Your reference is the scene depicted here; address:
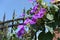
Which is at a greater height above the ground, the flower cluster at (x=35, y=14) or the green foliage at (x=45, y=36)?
the flower cluster at (x=35, y=14)

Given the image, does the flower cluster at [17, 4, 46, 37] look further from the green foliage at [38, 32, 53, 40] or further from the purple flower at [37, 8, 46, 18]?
the green foliage at [38, 32, 53, 40]

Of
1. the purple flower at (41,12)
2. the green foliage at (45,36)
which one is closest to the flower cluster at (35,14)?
the purple flower at (41,12)

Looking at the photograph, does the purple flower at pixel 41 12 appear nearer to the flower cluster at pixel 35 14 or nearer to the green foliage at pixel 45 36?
the flower cluster at pixel 35 14

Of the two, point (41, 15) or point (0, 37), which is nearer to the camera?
point (41, 15)

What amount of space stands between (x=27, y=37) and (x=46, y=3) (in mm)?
493

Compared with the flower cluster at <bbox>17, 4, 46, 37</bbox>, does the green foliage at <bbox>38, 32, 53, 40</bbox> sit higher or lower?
lower

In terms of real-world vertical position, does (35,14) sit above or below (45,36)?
above

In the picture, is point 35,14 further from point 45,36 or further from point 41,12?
point 45,36

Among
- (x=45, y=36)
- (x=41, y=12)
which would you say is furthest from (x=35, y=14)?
(x=45, y=36)

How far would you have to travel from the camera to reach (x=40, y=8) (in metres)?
2.94

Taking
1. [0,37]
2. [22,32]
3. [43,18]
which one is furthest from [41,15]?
[0,37]

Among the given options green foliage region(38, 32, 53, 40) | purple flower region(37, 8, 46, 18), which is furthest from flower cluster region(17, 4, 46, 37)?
green foliage region(38, 32, 53, 40)

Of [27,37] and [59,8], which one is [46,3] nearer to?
[59,8]

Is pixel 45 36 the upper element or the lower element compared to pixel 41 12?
lower
